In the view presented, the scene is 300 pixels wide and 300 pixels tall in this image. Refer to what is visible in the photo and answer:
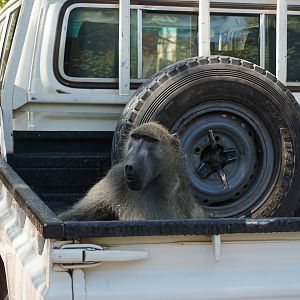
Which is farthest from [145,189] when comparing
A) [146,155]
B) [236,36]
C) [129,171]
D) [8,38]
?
[8,38]

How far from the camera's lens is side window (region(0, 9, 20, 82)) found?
4895 millimetres

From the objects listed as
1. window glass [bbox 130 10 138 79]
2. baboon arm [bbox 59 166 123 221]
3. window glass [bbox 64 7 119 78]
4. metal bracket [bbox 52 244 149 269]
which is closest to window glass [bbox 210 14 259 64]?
window glass [bbox 130 10 138 79]

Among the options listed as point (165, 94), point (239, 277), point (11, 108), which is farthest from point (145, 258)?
point (11, 108)

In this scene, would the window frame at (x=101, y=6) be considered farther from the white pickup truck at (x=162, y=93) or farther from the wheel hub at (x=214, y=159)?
the wheel hub at (x=214, y=159)

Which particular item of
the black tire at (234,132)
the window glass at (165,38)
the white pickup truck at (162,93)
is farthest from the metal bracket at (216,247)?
the window glass at (165,38)

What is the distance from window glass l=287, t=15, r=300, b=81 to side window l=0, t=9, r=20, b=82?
1748 mm

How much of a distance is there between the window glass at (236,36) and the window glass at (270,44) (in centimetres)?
6

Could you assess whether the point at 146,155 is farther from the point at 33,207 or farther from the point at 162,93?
the point at 33,207

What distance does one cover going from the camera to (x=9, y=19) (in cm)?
528

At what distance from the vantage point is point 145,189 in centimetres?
382

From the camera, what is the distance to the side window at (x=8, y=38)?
16.1 ft

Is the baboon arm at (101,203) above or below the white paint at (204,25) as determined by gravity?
below

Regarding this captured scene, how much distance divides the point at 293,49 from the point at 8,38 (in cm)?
186

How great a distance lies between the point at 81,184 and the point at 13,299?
1794 mm
